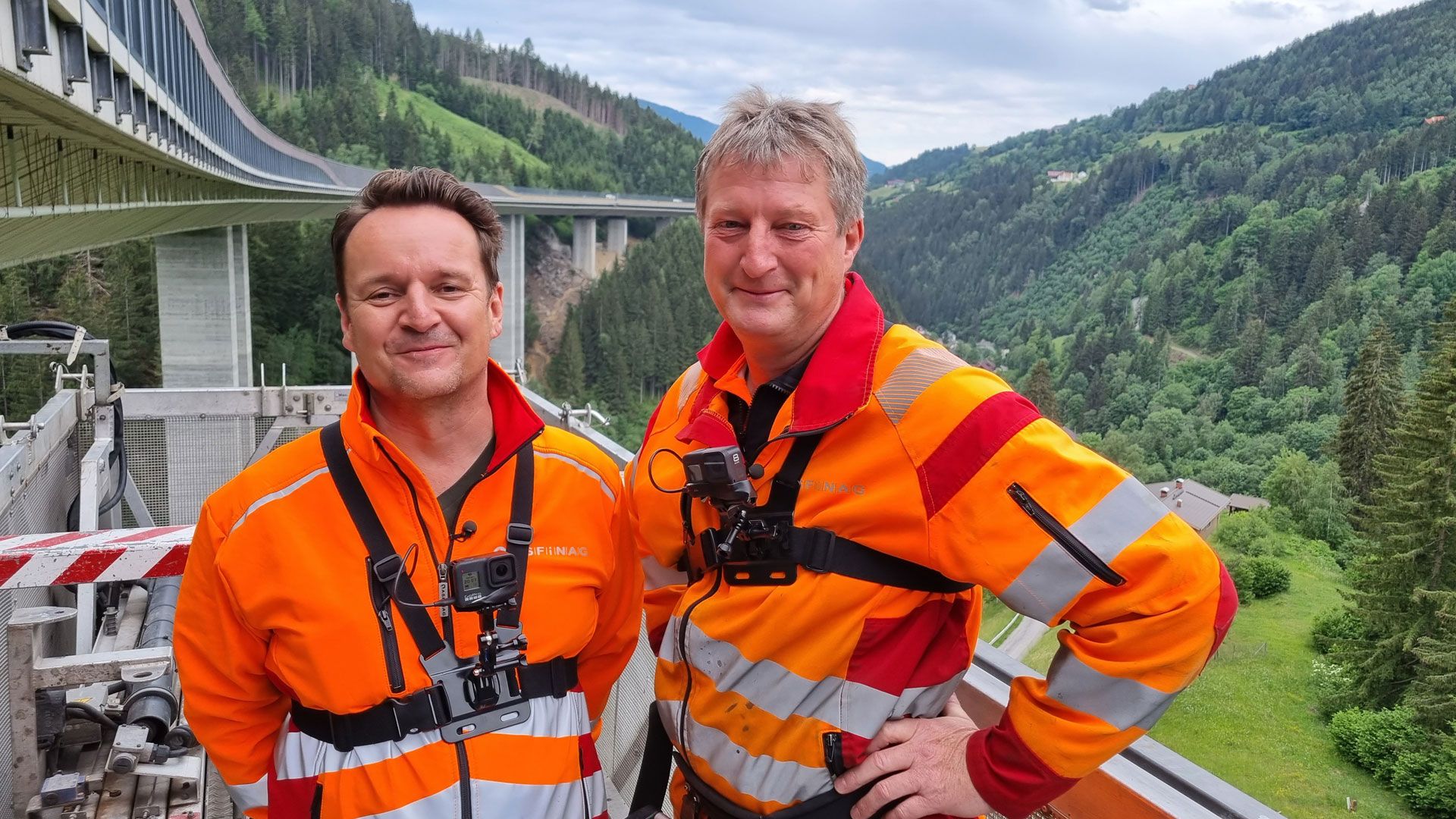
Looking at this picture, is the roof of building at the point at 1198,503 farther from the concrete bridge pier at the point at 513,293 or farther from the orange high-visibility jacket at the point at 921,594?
the orange high-visibility jacket at the point at 921,594

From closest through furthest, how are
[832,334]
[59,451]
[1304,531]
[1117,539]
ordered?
[1117,539], [832,334], [59,451], [1304,531]

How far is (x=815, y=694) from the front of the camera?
193 cm

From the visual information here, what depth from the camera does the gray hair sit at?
2029mm

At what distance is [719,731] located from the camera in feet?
6.80

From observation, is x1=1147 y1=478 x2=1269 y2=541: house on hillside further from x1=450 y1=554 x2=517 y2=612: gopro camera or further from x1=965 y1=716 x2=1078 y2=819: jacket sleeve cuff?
x1=450 y1=554 x2=517 y2=612: gopro camera

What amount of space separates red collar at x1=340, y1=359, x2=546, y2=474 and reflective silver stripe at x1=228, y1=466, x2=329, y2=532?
0.10 m

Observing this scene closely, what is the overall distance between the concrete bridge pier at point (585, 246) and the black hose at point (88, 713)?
82.2 meters

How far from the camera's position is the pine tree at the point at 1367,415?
189ft

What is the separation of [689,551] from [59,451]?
644cm

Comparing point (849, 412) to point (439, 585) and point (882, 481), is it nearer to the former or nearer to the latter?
point (882, 481)

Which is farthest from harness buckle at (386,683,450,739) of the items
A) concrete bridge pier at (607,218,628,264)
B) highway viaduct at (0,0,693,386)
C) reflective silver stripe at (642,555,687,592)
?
concrete bridge pier at (607,218,628,264)

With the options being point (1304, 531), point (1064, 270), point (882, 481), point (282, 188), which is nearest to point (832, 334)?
point (882, 481)

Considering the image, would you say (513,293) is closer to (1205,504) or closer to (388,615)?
(1205,504)

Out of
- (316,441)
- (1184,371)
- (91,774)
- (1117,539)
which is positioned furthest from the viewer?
(1184,371)
